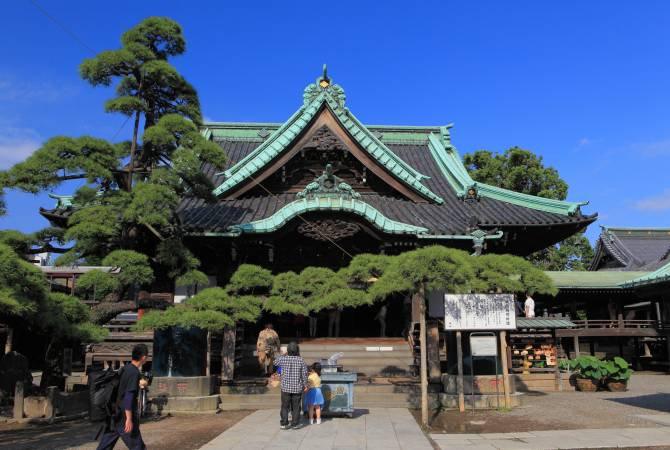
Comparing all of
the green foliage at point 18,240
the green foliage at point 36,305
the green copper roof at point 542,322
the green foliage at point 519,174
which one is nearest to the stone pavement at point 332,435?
the green foliage at point 36,305

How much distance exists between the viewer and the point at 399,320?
1922 centimetres

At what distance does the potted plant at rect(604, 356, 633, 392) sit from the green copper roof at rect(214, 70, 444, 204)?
765 cm

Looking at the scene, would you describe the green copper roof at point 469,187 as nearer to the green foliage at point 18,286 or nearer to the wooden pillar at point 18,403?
the green foliage at point 18,286

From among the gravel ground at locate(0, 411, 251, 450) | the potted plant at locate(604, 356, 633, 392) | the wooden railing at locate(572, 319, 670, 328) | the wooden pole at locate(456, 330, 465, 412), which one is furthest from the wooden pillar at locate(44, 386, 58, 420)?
the wooden railing at locate(572, 319, 670, 328)

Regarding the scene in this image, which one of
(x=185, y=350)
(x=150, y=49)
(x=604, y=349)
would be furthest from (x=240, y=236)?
(x=604, y=349)

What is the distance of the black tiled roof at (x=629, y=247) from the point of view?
37250 mm

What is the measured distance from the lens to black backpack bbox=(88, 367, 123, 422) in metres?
6.52

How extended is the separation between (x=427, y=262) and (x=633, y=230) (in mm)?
36419

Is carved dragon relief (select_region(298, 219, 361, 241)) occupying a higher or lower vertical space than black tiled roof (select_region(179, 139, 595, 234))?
lower

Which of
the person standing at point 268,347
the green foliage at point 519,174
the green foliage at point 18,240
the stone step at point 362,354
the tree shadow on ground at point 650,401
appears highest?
the green foliage at point 519,174

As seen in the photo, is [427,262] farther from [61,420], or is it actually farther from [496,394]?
[61,420]

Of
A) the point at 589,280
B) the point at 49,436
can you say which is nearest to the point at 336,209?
the point at 49,436

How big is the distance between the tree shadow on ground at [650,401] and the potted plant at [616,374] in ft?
2.83

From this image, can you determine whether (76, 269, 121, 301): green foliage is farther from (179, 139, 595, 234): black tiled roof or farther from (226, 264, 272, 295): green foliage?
(179, 139, 595, 234): black tiled roof
